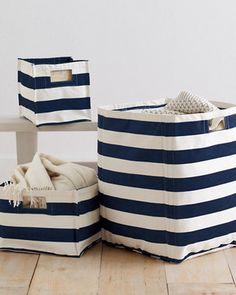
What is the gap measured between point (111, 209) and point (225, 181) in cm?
34

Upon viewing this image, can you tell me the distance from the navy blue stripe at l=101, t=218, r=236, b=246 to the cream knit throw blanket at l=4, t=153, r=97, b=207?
158mm

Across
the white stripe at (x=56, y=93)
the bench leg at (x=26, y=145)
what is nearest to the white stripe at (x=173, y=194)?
the white stripe at (x=56, y=93)

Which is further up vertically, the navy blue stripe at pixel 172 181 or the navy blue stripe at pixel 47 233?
the navy blue stripe at pixel 172 181

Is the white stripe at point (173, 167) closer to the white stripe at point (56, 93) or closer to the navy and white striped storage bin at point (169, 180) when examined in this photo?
the navy and white striped storage bin at point (169, 180)

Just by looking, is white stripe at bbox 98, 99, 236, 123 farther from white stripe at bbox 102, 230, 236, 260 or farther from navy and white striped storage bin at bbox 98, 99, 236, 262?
white stripe at bbox 102, 230, 236, 260

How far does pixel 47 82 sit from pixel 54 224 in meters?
0.45

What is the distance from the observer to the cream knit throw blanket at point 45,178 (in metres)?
2.09

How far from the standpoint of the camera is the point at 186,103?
6.97 ft

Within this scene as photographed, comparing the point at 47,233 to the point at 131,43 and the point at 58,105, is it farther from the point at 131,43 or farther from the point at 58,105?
the point at 131,43

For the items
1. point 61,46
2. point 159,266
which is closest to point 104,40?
point 61,46

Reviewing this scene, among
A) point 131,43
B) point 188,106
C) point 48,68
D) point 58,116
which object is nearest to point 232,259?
point 188,106

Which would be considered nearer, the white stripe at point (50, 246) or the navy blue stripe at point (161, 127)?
the navy blue stripe at point (161, 127)

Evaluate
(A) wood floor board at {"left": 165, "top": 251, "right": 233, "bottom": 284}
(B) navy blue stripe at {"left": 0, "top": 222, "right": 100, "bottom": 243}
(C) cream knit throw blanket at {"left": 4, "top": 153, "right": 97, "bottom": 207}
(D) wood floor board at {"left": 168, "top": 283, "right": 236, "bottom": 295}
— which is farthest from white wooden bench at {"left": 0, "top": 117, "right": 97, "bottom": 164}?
(D) wood floor board at {"left": 168, "top": 283, "right": 236, "bottom": 295}

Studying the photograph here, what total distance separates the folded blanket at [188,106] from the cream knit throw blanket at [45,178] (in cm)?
29
